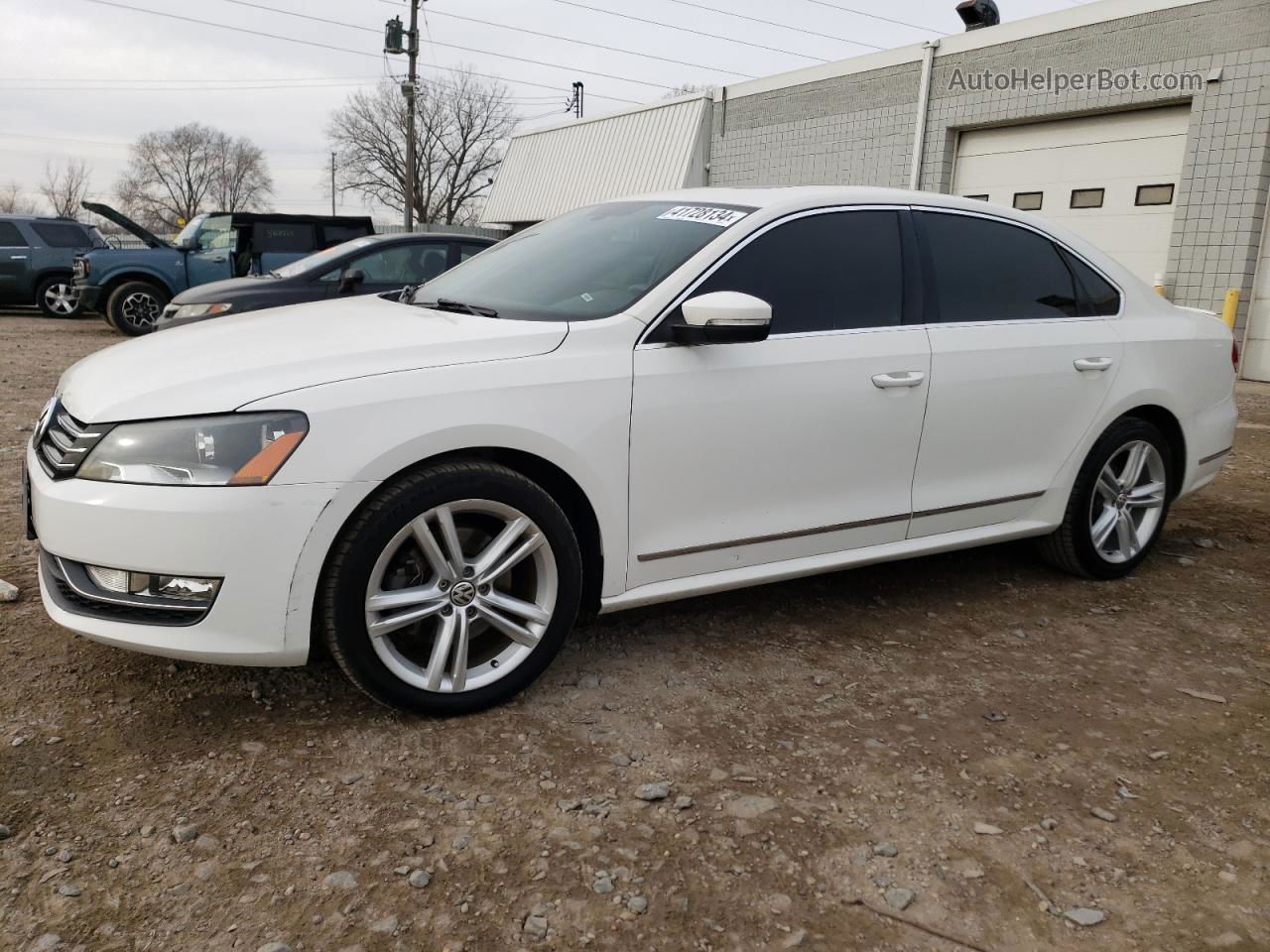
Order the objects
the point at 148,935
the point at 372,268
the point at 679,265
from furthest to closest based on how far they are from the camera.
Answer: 1. the point at 372,268
2. the point at 679,265
3. the point at 148,935

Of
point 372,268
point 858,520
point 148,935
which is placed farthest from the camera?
point 372,268

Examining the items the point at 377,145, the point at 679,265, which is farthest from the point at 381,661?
the point at 377,145

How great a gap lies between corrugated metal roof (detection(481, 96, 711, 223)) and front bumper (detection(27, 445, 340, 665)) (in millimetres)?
14854

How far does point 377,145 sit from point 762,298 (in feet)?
174

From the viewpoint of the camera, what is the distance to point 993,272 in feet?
12.5

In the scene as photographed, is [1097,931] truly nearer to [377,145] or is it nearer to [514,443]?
[514,443]

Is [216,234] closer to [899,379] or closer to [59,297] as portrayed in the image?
[59,297]

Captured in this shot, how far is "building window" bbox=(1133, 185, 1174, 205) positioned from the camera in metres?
11.9

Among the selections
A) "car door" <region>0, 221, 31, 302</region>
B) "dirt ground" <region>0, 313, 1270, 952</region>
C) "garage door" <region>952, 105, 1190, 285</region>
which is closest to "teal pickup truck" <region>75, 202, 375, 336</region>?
"car door" <region>0, 221, 31, 302</region>

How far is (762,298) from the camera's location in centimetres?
326

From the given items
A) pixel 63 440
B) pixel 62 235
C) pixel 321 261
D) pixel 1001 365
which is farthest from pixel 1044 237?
pixel 62 235

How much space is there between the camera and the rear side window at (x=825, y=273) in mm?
3262

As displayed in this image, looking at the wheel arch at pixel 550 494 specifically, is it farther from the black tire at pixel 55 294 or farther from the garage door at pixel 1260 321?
the black tire at pixel 55 294

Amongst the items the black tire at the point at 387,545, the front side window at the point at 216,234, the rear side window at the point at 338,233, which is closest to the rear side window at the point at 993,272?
the black tire at the point at 387,545
